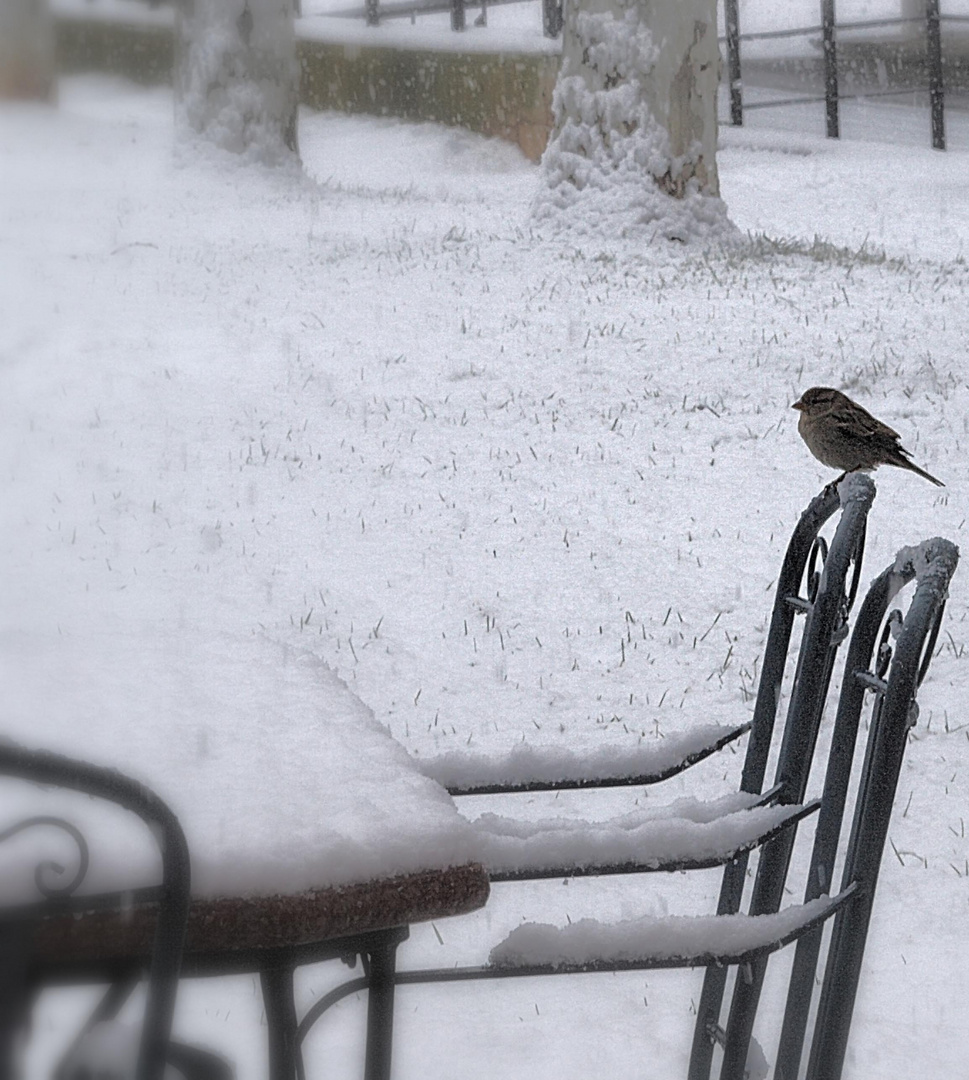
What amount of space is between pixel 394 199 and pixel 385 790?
12657 millimetres

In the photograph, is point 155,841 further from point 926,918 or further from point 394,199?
point 394,199

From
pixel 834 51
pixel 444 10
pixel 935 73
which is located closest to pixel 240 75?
pixel 444 10

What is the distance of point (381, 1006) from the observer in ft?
5.59

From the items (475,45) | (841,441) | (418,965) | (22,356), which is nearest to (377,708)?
(418,965)

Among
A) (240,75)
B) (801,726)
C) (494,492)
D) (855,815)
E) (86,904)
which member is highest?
(240,75)

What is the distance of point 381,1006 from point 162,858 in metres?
0.46

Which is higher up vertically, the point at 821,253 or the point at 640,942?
the point at 821,253

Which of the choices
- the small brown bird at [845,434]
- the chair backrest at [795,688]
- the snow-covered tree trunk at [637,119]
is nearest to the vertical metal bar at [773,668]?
the chair backrest at [795,688]

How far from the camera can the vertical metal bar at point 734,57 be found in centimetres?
1823

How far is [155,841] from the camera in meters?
1.46

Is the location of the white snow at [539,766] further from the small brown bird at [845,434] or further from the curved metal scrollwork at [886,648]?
the small brown bird at [845,434]

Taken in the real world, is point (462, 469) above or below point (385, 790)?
below

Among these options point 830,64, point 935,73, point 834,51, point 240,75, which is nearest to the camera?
point 240,75

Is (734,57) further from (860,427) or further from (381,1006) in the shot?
(381,1006)
